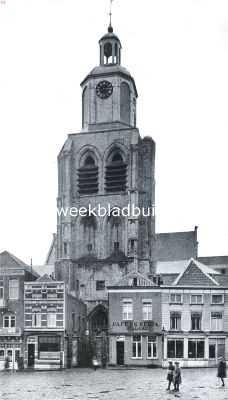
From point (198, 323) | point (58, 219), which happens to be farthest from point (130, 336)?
point (58, 219)

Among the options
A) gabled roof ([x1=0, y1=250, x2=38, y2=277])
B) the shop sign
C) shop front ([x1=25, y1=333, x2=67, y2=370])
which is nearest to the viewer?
shop front ([x1=25, y1=333, x2=67, y2=370])

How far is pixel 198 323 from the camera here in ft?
162

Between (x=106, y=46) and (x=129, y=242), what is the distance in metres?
22.0

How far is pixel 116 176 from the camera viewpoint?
214ft

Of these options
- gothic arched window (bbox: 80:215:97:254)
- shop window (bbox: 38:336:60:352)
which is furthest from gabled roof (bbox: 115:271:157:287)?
gothic arched window (bbox: 80:215:97:254)

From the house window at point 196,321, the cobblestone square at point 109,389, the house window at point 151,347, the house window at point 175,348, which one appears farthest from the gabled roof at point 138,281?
the cobblestone square at point 109,389

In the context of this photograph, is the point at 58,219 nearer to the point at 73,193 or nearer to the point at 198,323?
the point at 73,193

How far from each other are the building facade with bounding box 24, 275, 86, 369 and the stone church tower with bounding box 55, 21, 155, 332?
1163 centimetres

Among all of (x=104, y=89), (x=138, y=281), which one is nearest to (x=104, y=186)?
(x=104, y=89)

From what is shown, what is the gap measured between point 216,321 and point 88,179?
22806 millimetres

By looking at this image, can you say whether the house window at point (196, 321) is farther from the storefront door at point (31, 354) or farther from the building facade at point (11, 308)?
the building facade at point (11, 308)

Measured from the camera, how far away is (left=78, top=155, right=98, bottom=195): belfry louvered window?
65812mm

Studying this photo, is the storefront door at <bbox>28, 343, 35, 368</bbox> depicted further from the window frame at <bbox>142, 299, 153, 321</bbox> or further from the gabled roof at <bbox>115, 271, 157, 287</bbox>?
the window frame at <bbox>142, 299, 153, 321</bbox>

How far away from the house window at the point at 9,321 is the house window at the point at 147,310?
395 inches
